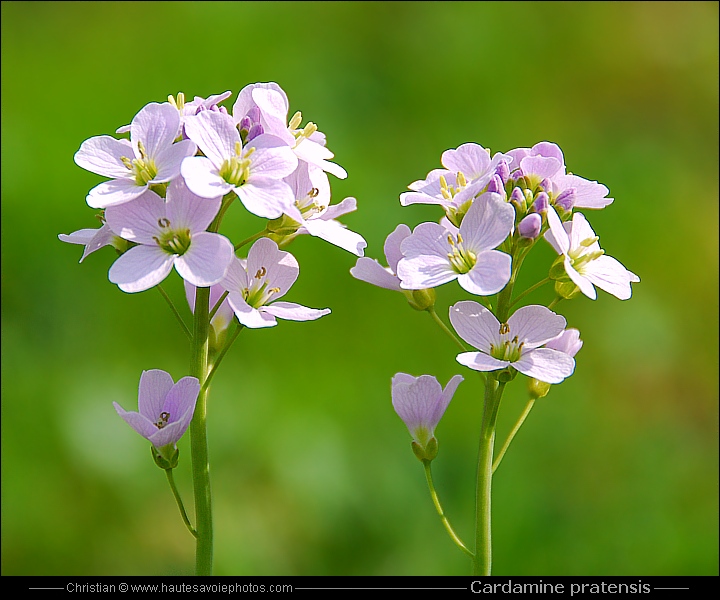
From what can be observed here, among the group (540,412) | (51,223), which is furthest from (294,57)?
(540,412)

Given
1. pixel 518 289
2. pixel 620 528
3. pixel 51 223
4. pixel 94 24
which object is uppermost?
pixel 94 24

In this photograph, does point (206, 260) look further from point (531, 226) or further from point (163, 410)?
point (531, 226)

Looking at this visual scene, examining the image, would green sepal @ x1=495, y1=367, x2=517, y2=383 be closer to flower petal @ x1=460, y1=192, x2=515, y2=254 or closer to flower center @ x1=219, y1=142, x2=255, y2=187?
flower petal @ x1=460, y1=192, x2=515, y2=254

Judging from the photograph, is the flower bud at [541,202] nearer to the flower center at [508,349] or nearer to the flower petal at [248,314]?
the flower center at [508,349]

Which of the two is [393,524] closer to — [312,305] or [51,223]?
[312,305]

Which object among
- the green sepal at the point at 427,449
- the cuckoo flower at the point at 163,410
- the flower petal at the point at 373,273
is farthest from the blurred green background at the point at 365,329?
the flower petal at the point at 373,273

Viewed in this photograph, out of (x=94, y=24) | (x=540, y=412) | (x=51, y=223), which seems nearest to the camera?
(x=540, y=412)

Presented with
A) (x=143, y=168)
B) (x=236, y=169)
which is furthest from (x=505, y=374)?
(x=143, y=168)
